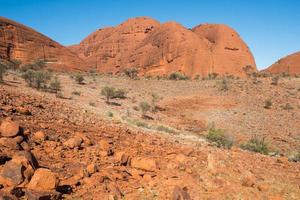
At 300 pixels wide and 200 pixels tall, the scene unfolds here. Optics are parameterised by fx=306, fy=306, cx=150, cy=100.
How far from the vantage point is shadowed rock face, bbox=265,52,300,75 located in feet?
197

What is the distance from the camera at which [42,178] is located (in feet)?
12.2

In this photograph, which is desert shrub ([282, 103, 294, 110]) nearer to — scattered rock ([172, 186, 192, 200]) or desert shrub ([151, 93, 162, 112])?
desert shrub ([151, 93, 162, 112])

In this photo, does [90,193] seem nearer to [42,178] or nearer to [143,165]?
[42,178]

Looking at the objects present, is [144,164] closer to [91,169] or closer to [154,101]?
[91,169]

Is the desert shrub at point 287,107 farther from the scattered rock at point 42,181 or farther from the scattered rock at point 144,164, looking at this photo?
the scattered rock at point 42,181

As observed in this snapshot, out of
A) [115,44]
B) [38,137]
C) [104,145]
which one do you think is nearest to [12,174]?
[38,137]

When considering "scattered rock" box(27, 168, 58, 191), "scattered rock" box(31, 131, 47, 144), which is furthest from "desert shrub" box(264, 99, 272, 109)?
"scattered rock" box(27, 168, 58, 191)

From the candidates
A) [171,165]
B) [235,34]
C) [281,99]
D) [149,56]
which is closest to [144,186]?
[171,165]

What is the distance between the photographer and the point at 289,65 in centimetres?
6128

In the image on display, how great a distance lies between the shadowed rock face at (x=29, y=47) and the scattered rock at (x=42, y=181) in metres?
40.4

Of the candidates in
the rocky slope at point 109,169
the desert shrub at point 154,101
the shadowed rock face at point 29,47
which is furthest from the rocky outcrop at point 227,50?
the rocky slope at point 109,169

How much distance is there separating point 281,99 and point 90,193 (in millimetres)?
23504

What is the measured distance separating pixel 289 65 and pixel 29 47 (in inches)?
1906

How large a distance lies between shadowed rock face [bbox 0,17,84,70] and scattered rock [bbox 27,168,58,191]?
40416 millimetres
